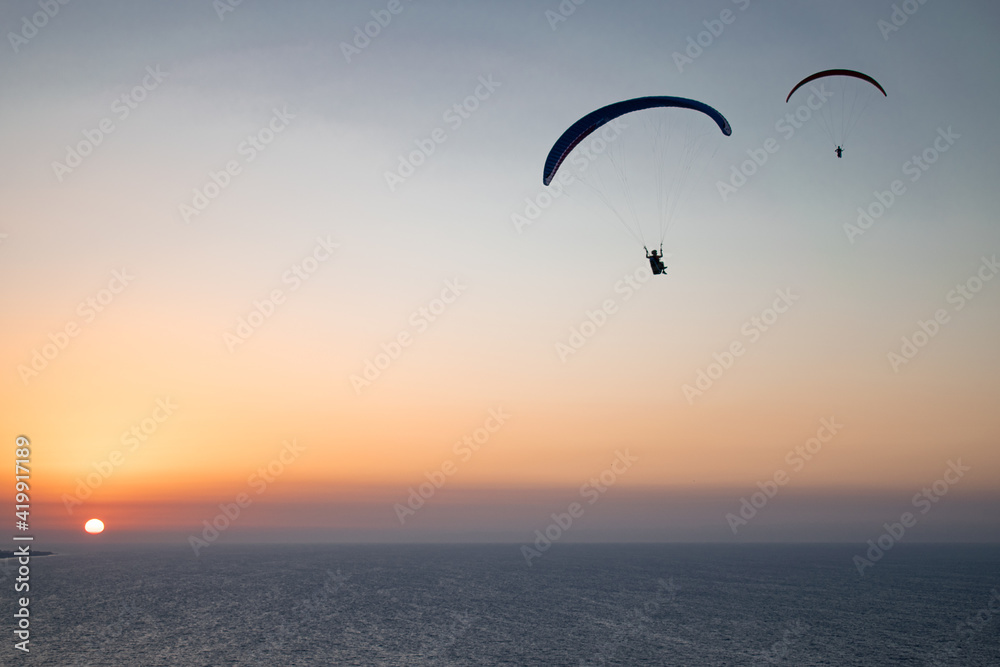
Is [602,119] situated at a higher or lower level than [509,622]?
higher

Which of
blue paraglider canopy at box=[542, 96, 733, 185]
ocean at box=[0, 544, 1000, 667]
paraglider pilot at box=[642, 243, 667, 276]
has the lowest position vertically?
ocean at box=[0, 544, 1000, 667]

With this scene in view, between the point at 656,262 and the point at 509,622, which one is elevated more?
the point at 656,262

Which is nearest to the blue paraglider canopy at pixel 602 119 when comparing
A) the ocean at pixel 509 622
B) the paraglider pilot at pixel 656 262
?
the paraglider pilot at pixel 656 262

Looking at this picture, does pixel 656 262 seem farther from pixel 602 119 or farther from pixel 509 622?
pixel 509 622

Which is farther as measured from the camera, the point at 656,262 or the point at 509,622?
the point at 509,622

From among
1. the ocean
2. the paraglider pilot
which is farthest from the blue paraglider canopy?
the ocean

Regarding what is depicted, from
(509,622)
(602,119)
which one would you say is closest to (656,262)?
(602,119)

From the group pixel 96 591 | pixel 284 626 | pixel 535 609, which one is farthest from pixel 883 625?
pixel 96 591

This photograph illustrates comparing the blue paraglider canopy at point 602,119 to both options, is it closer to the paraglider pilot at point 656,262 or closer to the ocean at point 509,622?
the paraglider pilot at point 656,262

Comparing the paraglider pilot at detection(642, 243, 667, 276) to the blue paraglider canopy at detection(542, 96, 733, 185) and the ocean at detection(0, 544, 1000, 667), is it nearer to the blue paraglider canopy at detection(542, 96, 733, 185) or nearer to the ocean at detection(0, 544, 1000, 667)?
the blue paraglider canopy at detection(542, 96, 733, 185)
